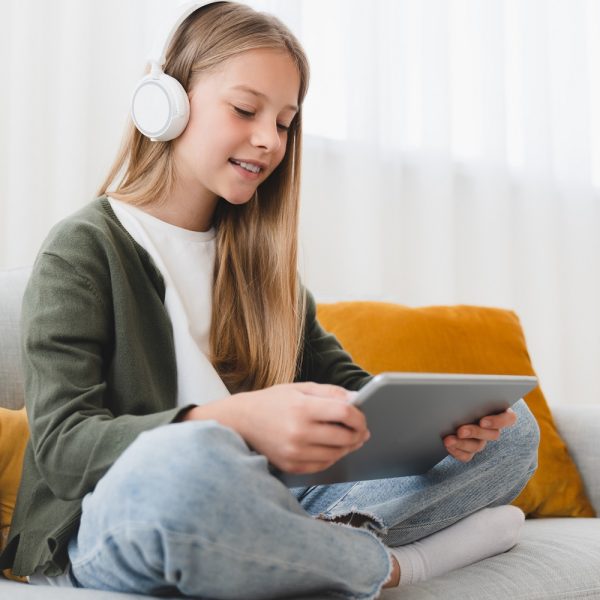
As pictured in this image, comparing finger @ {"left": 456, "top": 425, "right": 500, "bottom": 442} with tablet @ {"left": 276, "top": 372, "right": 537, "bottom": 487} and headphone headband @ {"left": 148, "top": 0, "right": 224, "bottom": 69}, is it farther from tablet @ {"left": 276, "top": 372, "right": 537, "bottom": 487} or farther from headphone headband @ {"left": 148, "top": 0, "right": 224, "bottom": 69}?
headphone headband @ {"left": 148, "top": 0, "right": 224, "bottom": 69}

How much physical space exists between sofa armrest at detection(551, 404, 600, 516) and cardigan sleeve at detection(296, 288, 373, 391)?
0.53 meters

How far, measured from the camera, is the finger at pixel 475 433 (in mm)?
935

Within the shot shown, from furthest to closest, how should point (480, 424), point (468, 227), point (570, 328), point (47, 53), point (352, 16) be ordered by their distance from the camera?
1. point (570, 328)
2. point (468, 227)
3. point (352, 16)
4. point (47, 53)
5. point (480, 424)

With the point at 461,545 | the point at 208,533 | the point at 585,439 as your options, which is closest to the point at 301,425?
the point at 208,533

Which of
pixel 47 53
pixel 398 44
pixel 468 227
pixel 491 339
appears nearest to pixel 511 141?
pixel 468 227

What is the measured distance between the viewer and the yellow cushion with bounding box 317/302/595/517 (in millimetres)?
1534

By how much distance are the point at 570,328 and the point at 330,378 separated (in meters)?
1.46

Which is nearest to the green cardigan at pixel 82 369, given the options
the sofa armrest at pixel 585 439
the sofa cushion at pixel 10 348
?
the sofa cushion at pixel 10 348

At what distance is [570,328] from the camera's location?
2.52 meters

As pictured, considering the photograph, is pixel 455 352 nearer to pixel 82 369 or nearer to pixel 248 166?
pixel 248 166

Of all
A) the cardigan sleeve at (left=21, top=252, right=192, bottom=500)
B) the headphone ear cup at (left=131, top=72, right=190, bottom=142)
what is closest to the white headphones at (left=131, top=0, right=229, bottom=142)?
the headphone ear cup at (left=131, top=72, right=190, bottom=142)

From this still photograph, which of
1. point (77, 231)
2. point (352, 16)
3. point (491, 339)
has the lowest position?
point (491, 339)

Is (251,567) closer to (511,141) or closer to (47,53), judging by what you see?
(47,53)

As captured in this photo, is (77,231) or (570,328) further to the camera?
(570,328)
